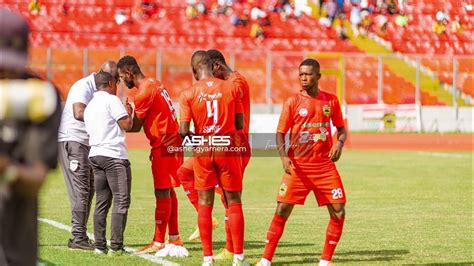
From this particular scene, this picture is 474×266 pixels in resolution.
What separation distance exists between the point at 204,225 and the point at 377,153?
22443 millimetres

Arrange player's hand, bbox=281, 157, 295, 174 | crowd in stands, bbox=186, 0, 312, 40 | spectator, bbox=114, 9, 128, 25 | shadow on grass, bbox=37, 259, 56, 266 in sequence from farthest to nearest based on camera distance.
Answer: crowd in stands, bbox=186, 0, 312, 40, spectator, bbox=114, 9, 128, 25, shadow on grass, bbox=37, 259, 56, 266, player's hand, bbox=281, 157, 295, 174

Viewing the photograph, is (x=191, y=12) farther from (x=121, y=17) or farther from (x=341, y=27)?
(x=341, y=27)

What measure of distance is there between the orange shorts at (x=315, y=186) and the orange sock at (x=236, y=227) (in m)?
0.44

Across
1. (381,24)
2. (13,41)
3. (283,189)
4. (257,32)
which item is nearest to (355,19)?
(381,24)

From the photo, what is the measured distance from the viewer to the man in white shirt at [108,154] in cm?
1061

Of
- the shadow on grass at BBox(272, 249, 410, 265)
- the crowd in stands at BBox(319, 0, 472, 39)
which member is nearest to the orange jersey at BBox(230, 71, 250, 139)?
the shadow on grass at BBox(272, 249, 410, 265)

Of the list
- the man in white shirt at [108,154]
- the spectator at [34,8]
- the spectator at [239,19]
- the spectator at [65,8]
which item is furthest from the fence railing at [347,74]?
the man in white shirt at [108,154]

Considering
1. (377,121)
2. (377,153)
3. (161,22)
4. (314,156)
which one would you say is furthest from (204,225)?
(161,22)

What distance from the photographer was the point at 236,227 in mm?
9719

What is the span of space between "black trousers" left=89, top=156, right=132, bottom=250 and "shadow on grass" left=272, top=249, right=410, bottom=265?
164 centimetres

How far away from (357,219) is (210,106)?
5918 mm

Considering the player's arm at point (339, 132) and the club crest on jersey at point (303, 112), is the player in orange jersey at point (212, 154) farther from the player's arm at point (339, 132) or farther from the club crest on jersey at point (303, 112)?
the player's arm at point (339, 132)

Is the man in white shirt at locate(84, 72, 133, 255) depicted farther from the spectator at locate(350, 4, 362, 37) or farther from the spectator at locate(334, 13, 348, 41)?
the spectator at locate(350, 4, 362, 37)

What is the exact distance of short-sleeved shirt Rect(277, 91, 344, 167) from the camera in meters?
9.62
